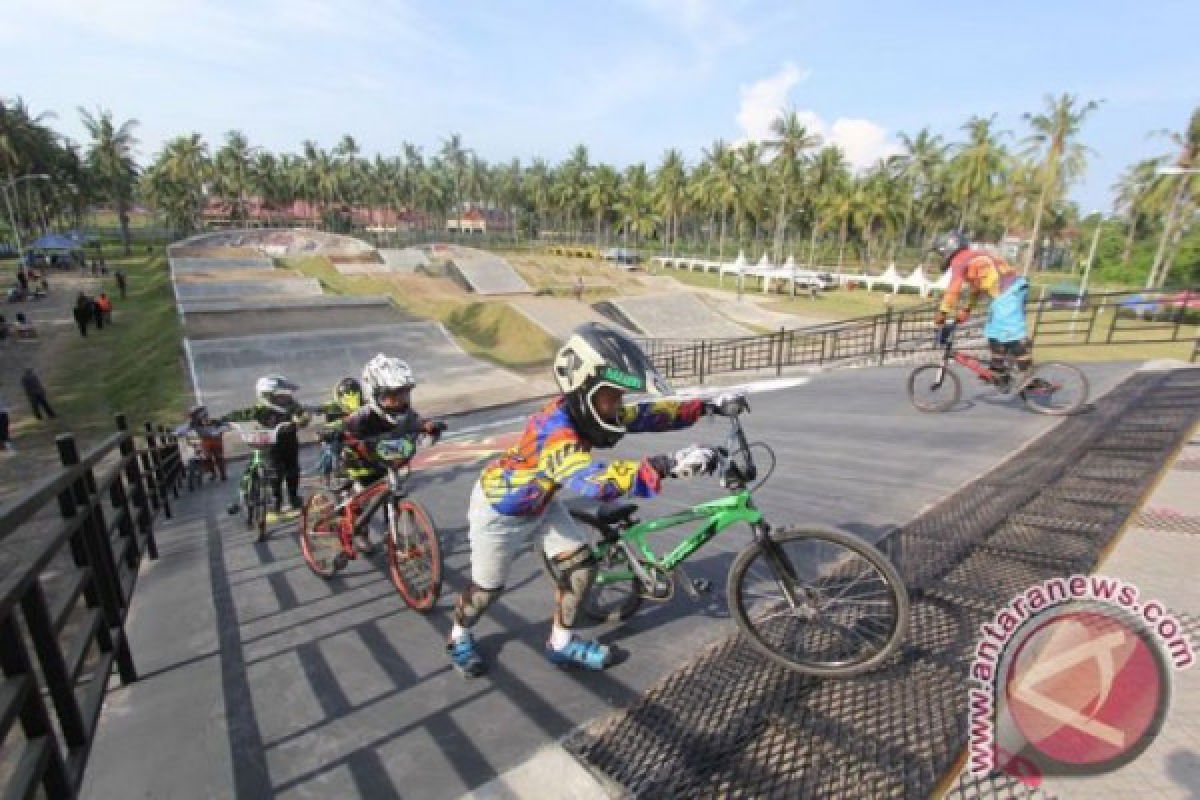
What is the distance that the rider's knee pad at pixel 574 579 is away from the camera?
3.45 m

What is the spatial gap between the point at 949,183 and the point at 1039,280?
15.4m

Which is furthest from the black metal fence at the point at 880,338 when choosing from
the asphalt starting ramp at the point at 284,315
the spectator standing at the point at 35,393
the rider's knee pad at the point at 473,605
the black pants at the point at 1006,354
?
the spectator standing at the point at 35,393

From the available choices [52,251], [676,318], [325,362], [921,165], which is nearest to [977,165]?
[921,165]

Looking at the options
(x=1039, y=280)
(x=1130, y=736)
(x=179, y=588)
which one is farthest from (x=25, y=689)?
(x=1039, y=280)

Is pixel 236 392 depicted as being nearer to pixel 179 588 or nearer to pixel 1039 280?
pixel 179 588

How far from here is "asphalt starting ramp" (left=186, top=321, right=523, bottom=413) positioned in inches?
816

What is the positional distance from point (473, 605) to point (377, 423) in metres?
2.20

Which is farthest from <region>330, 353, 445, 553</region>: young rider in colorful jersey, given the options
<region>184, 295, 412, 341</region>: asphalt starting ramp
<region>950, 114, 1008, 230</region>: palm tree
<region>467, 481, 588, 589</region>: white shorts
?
<region>950, 114, 1008, 230</region>: palm tree

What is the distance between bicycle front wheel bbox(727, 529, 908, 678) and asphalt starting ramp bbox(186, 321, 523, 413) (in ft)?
56.4

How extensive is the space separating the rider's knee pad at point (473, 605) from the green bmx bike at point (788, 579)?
1.29ft

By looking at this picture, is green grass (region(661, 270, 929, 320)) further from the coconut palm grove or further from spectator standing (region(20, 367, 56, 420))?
spectator standing (region(20, 367, 56, 420))

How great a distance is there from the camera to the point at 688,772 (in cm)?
257

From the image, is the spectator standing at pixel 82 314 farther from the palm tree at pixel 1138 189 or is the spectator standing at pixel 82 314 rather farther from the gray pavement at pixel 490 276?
the palm tree at pixel 1138 189

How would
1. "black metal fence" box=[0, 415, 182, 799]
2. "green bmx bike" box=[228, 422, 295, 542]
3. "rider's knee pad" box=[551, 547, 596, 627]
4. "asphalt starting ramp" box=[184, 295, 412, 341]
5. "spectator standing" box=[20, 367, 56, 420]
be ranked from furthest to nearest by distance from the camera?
"asphalt starting ramp" box=[184, 295, 412, 341] → "spectator standing" box=[20, 367, 56, 420] → "green bmx bike" box=[228, 422, 295, 542] → "rider's knee pad" box=[551, 547, 596, 627] → "black metal fence" box=[0, 415, 182, 799]
